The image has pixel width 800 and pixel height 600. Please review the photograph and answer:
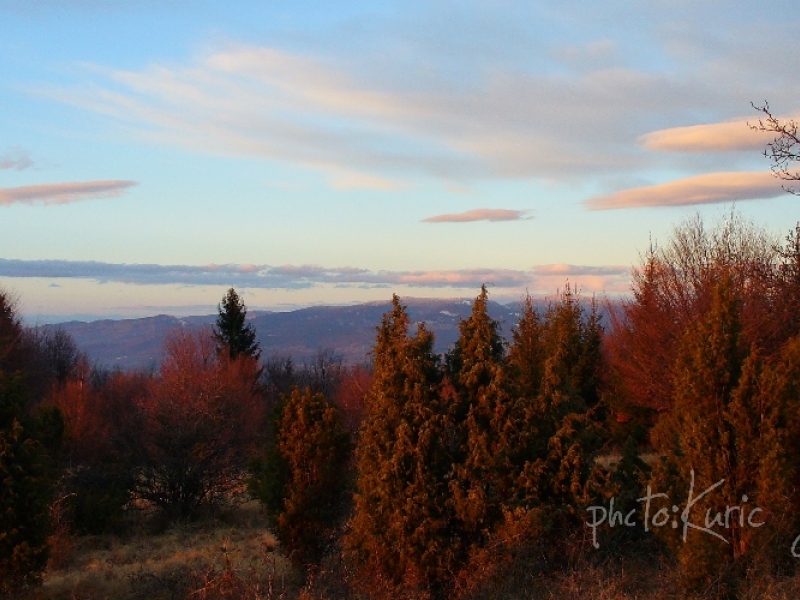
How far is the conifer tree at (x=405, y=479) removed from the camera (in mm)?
8438

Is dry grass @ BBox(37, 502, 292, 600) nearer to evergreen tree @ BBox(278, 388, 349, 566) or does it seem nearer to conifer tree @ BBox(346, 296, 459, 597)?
evergreen tree @ BBox(278, 388, 349, 566)

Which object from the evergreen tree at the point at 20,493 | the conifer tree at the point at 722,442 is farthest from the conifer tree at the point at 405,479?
the evergreen tree at the point at 20,493

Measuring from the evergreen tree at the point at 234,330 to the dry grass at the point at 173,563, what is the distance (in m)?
23.1

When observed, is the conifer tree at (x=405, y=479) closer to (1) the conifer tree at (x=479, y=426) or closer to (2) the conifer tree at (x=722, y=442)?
(1) the conifer tree at (x=479, y=426)

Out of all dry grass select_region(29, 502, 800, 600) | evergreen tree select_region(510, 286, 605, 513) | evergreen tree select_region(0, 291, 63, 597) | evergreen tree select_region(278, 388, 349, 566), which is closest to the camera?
dry grass select_region(29, 502, 800, 600)

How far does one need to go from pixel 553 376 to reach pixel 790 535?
302 cm

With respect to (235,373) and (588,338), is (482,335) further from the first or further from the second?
(235,373)

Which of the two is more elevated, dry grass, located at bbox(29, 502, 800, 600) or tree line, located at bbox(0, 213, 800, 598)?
tree line, located at bbox(0, 213, 800, 598)

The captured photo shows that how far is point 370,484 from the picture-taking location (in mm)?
8844

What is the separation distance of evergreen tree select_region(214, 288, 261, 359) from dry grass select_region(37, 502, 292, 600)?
23147 mm

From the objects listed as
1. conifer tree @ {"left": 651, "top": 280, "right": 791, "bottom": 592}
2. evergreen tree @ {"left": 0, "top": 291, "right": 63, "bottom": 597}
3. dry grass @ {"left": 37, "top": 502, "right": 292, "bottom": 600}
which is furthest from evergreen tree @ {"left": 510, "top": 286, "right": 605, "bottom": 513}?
evergreen tree @ {"left": 0, "top": 291, "right": 63, "bottom": 597}

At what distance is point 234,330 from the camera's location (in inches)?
1705

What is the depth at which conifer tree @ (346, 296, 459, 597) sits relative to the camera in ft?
27.7

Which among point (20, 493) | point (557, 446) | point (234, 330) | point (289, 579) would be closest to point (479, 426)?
point (557, 446)
